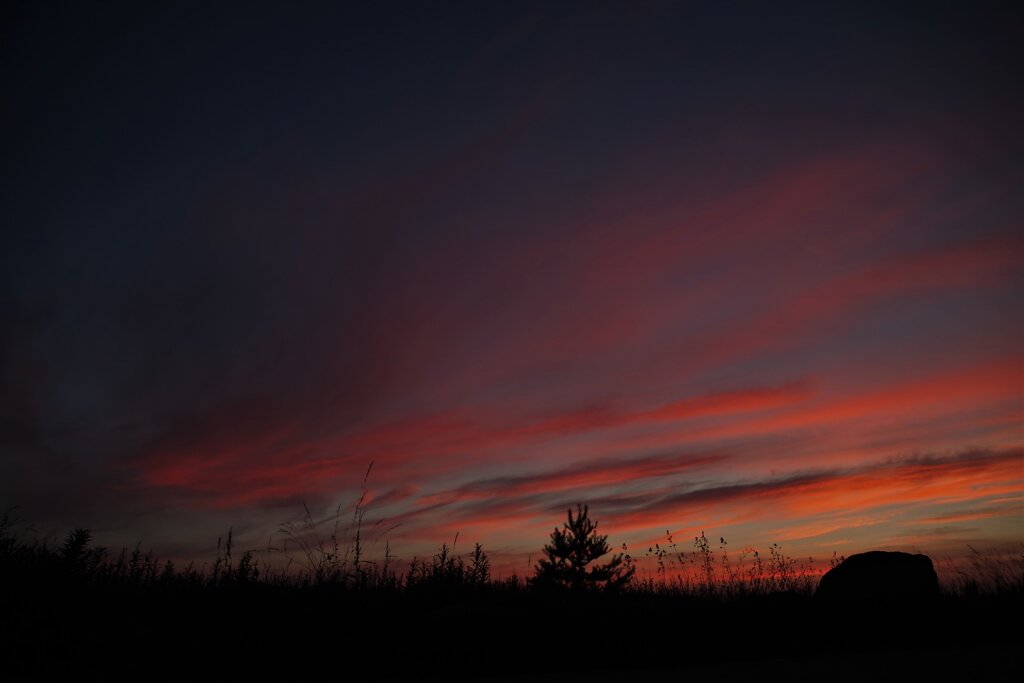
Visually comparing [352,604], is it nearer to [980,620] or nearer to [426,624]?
[426,624]

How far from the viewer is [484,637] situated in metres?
6.22

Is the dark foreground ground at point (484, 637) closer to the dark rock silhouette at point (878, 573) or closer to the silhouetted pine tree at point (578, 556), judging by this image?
the dark rock silhouette at point (878, 573)

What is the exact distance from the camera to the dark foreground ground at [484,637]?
479 centimetres

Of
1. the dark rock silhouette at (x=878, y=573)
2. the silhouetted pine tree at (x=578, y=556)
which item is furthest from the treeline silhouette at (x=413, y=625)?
the silhouetted pine tree at (x=578, y=556)

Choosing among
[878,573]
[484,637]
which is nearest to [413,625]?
[484,637]

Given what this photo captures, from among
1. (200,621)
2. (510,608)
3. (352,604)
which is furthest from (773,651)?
(200,621)

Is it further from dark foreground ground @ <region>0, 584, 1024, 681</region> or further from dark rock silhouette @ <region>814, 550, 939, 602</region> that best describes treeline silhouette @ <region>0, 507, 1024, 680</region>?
dark rock silhouette @ <region>814, 550, 939, 602</region>

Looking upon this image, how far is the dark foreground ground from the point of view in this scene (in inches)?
189

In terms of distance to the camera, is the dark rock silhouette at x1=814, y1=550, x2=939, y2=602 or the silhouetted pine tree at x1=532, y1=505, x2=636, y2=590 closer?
the dark rock silhouette at x1=814, y1=550, x2=939, y2=602

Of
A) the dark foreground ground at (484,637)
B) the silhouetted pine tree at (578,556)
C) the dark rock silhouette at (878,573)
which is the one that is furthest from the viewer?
the silhouetted pine tree at (578,556)

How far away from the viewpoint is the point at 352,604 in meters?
7.17

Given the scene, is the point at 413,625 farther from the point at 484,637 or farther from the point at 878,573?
the point at 878,573

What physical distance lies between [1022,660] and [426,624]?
5076 millimetres

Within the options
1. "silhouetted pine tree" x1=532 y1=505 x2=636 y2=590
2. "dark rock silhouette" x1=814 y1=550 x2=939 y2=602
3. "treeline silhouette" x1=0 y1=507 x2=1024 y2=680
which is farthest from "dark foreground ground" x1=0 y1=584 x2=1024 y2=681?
"silhouetted pine tree" x1=532 y1=505 x2=636 y2=590
